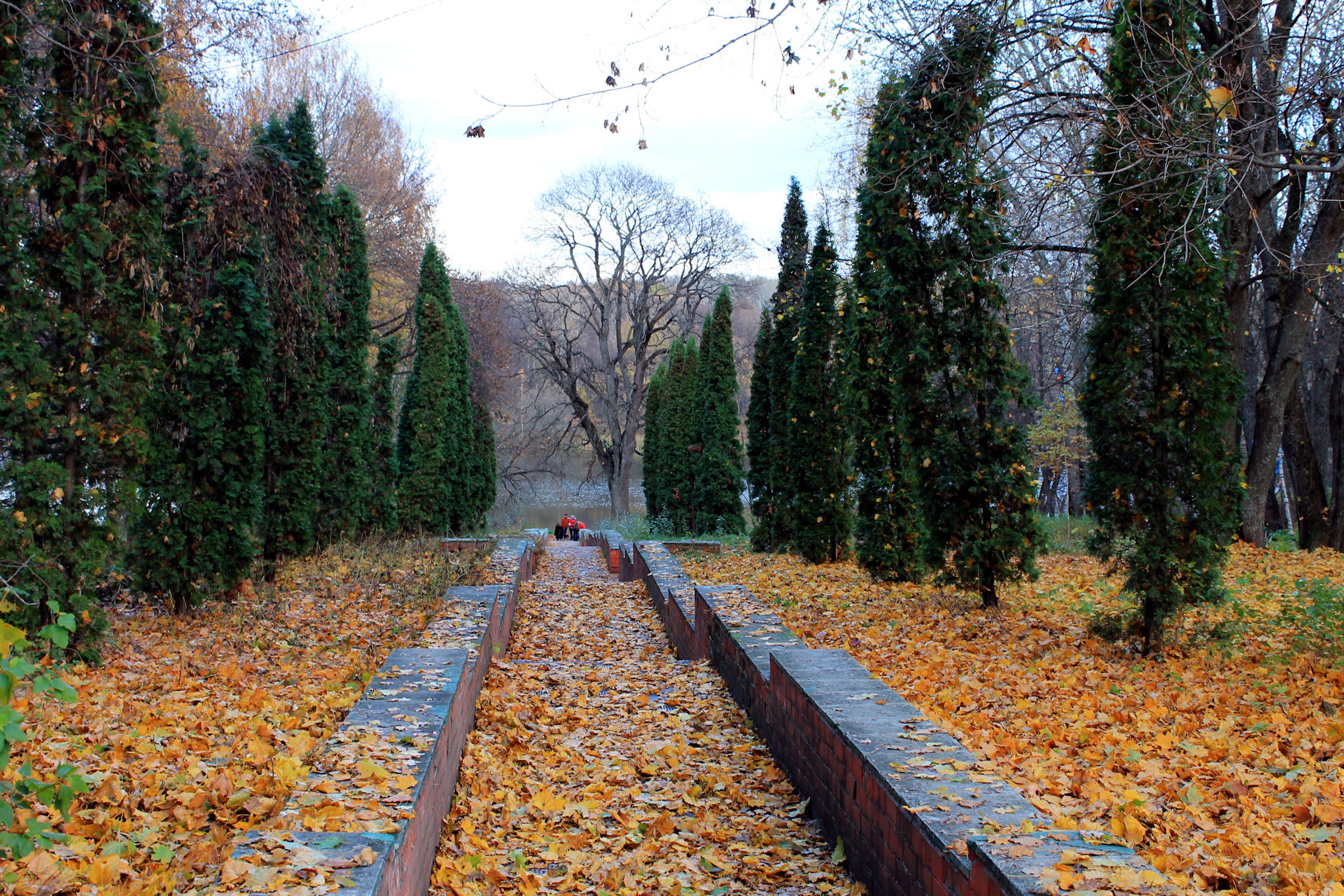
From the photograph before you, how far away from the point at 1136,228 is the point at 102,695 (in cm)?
738

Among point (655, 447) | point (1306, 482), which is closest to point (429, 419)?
point (655, 447)

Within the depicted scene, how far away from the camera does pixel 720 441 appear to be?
2258cm

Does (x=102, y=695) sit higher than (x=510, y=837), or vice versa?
(x=102, y=695)

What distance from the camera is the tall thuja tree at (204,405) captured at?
8039 mm

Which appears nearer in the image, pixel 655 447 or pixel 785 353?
pixel 785 353

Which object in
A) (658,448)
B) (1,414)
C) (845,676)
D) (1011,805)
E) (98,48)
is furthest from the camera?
(658,448)

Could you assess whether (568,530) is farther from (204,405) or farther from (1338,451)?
(204,405)

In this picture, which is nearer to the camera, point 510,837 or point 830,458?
point 510,837

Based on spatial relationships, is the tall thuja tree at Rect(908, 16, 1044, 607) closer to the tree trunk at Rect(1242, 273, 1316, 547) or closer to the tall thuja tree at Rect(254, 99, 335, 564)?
the tree trunk at Rect(1242, 273, 1316, 547)

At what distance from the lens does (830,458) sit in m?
13.6

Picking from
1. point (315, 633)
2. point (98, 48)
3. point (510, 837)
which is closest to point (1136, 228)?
point (510, 837)

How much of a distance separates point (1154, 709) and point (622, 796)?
305cm

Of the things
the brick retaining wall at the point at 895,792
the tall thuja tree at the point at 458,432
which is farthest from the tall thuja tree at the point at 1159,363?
the tall thuja tree at the point at 458,432

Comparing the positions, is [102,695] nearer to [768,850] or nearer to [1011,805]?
[768,850]
